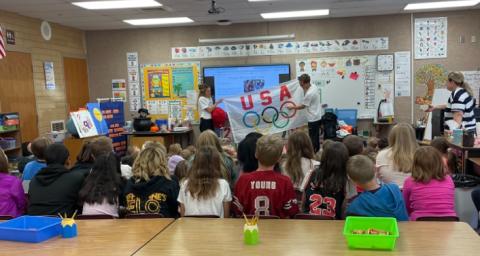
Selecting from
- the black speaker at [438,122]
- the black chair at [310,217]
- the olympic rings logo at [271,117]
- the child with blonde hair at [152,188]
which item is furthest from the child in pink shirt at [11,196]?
the black speaker at [438,122]

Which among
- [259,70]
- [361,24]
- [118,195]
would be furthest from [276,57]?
[118,195]

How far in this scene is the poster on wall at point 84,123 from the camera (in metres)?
7.14

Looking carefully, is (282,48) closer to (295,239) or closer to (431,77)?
(431,77)

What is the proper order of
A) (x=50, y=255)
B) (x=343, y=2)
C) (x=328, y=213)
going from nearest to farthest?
(x=50, y=255), (x=328, y=213), (x=343, y=2)

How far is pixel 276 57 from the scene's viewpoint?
8641 mm

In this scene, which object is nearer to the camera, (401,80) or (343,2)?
(343,2)

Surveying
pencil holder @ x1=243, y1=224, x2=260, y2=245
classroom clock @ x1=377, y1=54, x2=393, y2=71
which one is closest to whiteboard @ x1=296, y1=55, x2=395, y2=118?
classroom clock @ x1=377, y1=54, x2=393, y2=71

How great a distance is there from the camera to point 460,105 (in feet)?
17.6

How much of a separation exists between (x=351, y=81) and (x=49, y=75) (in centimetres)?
585

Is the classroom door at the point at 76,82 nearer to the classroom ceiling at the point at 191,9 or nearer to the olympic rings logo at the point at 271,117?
the classroom ceiling at the point at 191,9

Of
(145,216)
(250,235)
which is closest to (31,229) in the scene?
(145,216)

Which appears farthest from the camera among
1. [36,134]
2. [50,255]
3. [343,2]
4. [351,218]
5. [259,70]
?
[259,70]

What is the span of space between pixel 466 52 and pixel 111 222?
7821 millimetres

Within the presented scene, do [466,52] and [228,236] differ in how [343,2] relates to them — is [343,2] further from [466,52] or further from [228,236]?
[228,236]
